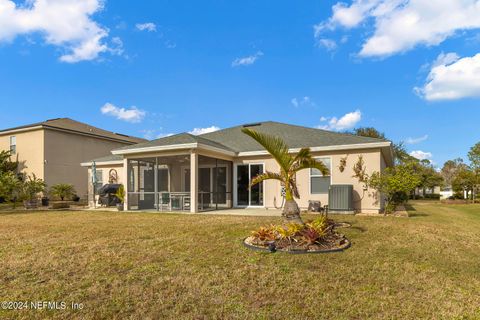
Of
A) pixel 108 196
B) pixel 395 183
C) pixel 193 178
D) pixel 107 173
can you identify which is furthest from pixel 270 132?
pixel 107 173

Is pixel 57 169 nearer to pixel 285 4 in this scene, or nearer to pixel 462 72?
pixel 285 4

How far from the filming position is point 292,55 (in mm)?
17547

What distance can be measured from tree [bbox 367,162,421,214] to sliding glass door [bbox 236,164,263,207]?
5.00 metres

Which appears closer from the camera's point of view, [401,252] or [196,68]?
[401,252]

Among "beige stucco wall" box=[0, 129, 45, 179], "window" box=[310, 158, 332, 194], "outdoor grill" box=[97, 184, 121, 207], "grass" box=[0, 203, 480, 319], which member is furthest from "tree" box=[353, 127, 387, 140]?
"beige stucco wall" box=[0, 129, 45, 179]

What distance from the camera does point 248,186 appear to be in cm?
1484

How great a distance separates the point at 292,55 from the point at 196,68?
18.3 feet

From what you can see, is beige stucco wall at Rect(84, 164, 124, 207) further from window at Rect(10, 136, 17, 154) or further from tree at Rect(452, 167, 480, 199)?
tree at Rect(452, 167, 480, 199)

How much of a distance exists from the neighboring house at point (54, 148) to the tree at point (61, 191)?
5.47ft

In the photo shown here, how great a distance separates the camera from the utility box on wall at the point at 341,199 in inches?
484

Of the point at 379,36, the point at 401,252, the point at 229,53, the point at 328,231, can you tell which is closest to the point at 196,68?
the point at 229,53

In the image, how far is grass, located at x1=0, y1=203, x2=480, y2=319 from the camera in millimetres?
3373

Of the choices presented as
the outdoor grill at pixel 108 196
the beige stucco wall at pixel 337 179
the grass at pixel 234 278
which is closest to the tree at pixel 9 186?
the outdoor grill at pixel 108 196

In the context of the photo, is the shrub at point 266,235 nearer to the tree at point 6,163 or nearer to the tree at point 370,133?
the tree at point 6,163
